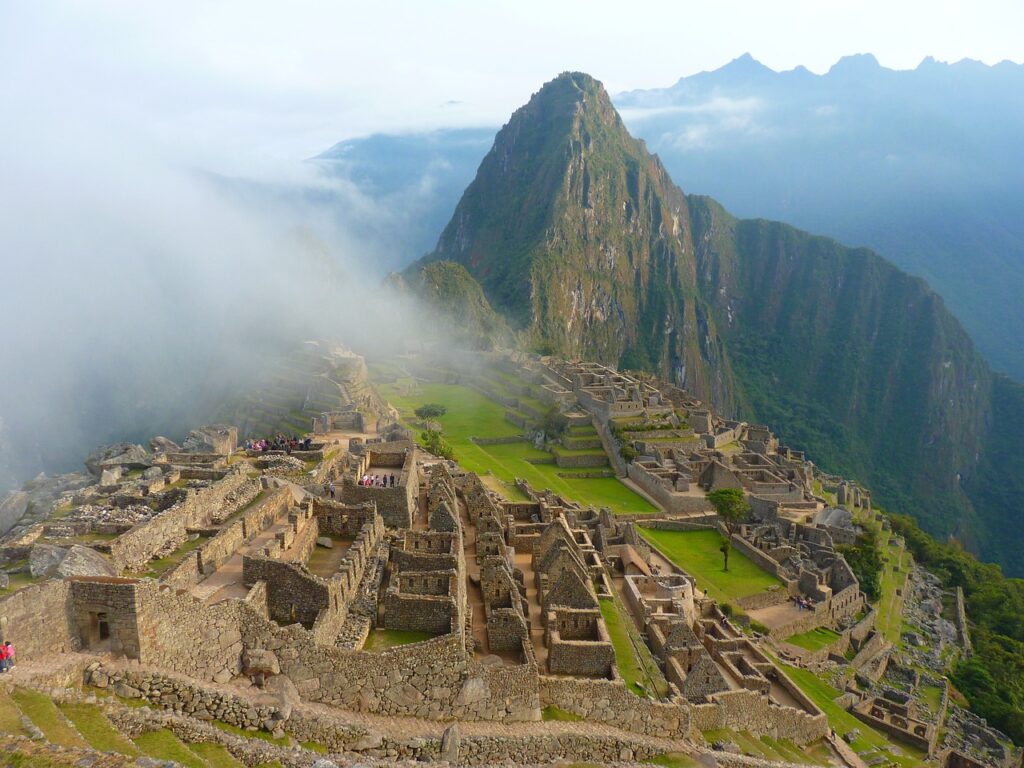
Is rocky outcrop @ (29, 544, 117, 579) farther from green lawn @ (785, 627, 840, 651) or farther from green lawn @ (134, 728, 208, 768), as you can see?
green lawn @ (785, 627, 840, 651)

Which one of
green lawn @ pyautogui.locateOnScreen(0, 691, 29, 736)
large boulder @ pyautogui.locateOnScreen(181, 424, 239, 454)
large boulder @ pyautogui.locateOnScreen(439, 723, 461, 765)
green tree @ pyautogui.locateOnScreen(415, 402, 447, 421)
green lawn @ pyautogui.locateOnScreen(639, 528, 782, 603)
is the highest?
green lawn @ pyautogui.locateOnScreen(0, 691, 29, 736)

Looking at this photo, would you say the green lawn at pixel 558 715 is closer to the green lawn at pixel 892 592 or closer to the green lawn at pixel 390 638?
the green lawn at pixel 390 638

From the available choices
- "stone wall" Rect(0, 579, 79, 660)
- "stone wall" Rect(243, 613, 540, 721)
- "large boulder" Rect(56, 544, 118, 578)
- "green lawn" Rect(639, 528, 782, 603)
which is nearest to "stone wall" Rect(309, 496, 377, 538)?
A: "stone wall" Rect(243, 613, 540, 721)

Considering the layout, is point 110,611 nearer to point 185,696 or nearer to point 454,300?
point 185,696

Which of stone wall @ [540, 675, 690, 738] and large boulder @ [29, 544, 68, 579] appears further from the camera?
stone wall @ [540, 675, 690, 738]

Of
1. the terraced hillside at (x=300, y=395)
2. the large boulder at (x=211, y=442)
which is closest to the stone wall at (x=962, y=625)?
the terraced hillside at (x=300, y=395)

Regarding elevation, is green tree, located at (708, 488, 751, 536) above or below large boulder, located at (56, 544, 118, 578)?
below
